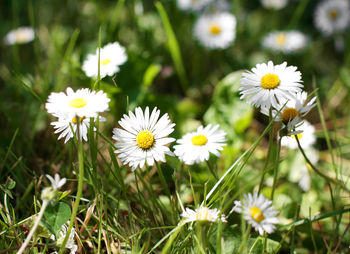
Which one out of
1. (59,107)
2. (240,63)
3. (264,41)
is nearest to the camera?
(59,107)

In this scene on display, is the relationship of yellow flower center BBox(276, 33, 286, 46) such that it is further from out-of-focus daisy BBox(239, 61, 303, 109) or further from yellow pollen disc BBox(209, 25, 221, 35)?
out-of-focus daisy BBox(239, 61, 303, 109)

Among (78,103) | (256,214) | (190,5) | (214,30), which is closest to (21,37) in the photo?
(190,5)

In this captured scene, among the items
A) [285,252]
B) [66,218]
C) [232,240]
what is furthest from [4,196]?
[285,252]

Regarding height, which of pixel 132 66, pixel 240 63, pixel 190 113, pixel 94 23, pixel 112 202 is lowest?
pixel 112 202

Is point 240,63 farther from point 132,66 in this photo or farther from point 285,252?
point 285,252

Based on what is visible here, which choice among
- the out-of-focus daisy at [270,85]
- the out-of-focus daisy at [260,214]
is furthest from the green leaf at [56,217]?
the out-of-focus daisy at [270,85]

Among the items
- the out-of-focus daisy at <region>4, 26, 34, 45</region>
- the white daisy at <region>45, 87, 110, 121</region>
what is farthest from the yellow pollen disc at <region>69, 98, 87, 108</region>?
the out-of-focus daisy at <region>4, 26, 34, 45</region>

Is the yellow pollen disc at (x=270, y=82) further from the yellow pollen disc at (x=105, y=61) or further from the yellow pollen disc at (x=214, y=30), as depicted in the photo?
the yellow pollen disc at (x=214, y=30)
